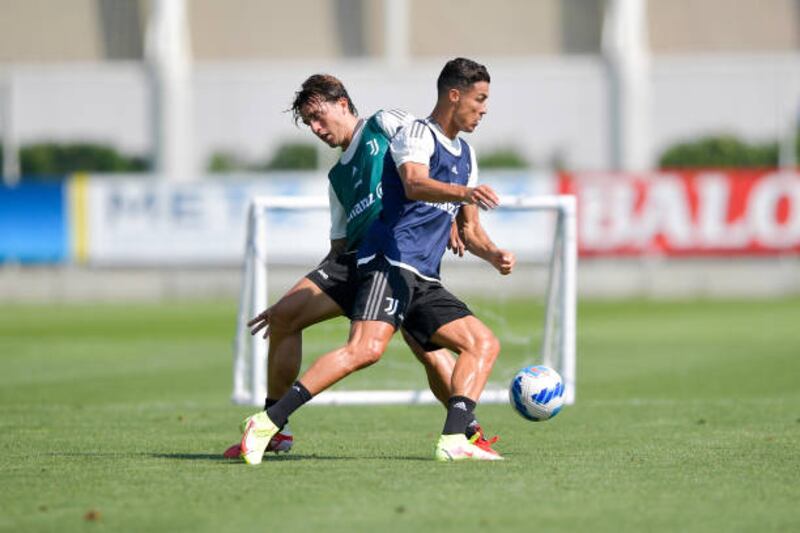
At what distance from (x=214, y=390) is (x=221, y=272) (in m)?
16.0

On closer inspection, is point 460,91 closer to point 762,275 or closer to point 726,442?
point 726,442

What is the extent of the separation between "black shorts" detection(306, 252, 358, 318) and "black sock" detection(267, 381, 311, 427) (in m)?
0.66

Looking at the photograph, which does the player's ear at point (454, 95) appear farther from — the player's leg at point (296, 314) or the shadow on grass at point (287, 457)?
the shadow on grass at point (287, 457)

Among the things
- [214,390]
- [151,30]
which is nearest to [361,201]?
[214,390]

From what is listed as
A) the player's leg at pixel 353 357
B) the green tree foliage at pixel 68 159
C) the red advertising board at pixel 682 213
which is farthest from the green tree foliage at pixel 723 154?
the player's leg at pixel 353 357

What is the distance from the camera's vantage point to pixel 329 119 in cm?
952

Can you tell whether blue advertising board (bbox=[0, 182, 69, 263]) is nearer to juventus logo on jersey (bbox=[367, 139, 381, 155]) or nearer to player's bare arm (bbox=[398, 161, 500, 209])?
juventus logo on jersey (bbox=[367, 139, 381, 155])

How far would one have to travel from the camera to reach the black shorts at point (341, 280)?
9586 millimetres

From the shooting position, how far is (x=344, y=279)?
9.61m

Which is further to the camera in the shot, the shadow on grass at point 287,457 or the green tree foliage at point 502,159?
the green tree foliage at point 502,159

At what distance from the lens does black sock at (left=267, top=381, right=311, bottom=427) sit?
905 centimetres

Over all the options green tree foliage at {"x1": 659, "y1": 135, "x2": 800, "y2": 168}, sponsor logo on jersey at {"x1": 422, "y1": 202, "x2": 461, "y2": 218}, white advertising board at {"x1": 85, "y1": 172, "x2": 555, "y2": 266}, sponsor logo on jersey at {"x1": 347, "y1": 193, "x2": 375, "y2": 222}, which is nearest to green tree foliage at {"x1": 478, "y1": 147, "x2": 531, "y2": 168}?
green tree foliage at {"x1": 659, "y1": 135, "x2": 800, "y2": 168}

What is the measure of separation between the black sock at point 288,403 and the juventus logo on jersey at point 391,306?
622 mm

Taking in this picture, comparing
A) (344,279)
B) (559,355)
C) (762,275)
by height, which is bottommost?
(762,275)
